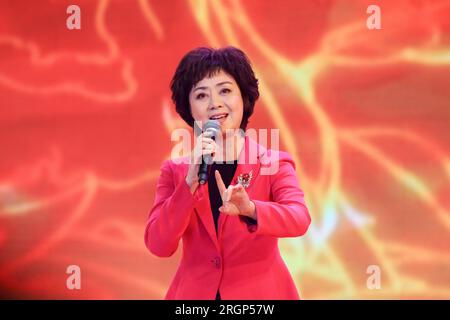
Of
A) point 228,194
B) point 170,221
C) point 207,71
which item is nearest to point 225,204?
point 228,194

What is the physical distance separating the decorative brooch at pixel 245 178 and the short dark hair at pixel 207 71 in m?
0.25

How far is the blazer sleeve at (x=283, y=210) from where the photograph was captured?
1471 millimetres

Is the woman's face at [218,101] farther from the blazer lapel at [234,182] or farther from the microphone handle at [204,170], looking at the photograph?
the microphone handle at [204,170]

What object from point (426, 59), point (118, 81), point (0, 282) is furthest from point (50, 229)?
point (426, 59)

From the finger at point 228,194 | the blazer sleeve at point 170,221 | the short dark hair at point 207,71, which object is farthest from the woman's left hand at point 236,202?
the short dark hair at point 207,71

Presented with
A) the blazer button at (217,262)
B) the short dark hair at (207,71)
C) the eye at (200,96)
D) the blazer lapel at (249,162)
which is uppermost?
the short dark hair at (207,71)

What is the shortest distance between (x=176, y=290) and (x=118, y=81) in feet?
5.67

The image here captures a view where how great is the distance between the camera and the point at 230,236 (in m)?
1.59

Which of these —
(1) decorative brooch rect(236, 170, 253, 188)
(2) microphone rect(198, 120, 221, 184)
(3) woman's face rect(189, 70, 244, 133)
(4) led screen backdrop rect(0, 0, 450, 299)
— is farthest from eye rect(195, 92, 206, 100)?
(4) led screen backdrop rect(0, 0, 450, 299)

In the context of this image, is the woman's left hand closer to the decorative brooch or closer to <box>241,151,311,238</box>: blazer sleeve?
<box>241,151,311,238</box>: blazer sleeve

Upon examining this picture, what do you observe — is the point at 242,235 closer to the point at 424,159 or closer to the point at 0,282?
the point at 424,159

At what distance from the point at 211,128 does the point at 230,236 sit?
0.28 metres

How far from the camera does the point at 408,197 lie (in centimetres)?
306
